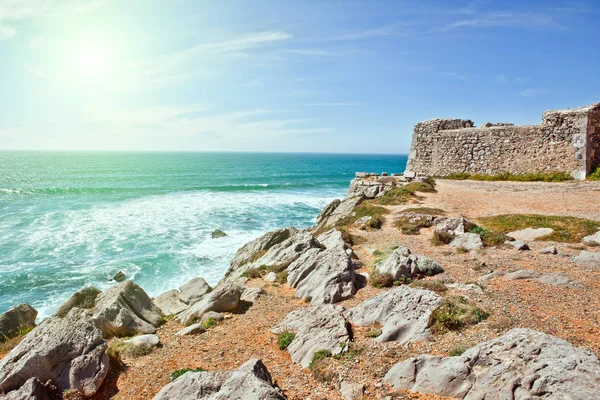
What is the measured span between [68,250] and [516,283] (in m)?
29.3

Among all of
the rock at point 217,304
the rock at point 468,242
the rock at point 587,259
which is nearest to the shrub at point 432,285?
the rock at point 468,242

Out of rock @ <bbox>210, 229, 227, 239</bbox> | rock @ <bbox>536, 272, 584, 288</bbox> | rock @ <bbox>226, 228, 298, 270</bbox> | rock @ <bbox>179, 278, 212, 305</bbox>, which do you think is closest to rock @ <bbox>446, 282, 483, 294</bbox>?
rock @ <bbox>536, 272, 584, 288</bbox>

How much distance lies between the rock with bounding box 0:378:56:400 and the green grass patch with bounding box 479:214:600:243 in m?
17.4

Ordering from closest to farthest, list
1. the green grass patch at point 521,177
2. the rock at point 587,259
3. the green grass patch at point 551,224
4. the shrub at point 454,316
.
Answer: the shrub at point 454,316 < the rock at point 587,259 < the green grass patch at point 551,224 < the green grass patch at point 521,177

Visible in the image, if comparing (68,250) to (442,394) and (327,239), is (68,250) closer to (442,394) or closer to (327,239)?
(327,239)

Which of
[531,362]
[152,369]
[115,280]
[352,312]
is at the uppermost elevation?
[531,362]

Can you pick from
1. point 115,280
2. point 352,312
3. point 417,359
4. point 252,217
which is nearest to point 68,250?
point 115,280

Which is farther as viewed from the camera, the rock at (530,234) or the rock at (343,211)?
the rock at (343,211)

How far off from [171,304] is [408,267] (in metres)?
10.0

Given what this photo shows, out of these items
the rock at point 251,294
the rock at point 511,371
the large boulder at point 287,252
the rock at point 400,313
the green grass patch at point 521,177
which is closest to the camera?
the rock at point 511,371

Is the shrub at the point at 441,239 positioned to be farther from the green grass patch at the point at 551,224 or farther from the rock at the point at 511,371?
the rock at the point at 511,371

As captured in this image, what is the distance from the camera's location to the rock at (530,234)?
1476 cm

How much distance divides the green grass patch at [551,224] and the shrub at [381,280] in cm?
804

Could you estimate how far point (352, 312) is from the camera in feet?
30.8
